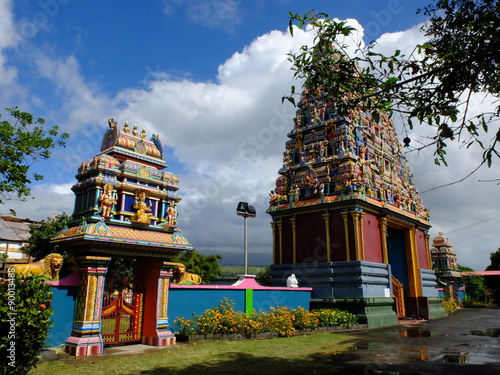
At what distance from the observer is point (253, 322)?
13586 mm

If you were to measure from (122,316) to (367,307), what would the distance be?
1114cm

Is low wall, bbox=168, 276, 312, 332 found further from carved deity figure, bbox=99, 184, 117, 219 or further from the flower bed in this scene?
carved deity figure, bbox=99, 184, 117, 219

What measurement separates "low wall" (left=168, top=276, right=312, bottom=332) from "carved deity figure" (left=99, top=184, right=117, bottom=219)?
313 centimetres

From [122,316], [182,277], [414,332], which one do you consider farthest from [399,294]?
[122,316]

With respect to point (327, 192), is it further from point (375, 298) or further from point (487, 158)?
point (487, 158)

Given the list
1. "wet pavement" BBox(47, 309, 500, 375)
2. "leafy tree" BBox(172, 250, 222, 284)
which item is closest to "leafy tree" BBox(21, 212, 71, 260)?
"leafy tree" BBox(172, 250, 222, 284)

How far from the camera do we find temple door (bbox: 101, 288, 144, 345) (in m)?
11.0

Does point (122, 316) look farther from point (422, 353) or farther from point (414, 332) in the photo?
point (414, 332)

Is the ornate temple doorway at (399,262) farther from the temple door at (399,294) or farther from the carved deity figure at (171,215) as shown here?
the carved deity figure at (171,215)

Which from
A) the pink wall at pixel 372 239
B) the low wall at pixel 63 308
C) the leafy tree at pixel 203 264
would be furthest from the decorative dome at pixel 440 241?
the low wall at pixel 63 308

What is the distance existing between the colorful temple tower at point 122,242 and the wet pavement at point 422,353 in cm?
561

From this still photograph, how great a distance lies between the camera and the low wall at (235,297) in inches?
495

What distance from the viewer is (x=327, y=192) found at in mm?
20328

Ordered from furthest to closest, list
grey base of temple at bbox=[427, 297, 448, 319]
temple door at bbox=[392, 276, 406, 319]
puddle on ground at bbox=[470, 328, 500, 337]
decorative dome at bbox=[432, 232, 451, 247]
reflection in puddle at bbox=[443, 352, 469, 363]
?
decorative dome at bbox=[432, 232, 451, 247] → grey base of temple at bbox=[427, 297, 448, 319] → temple door at bbox=[392, 276, 406, 319] → puddle on ground at bbox=[470, 328, 500, 337] → reflection in puddle at bbox=[443, 352, 469, 363]
